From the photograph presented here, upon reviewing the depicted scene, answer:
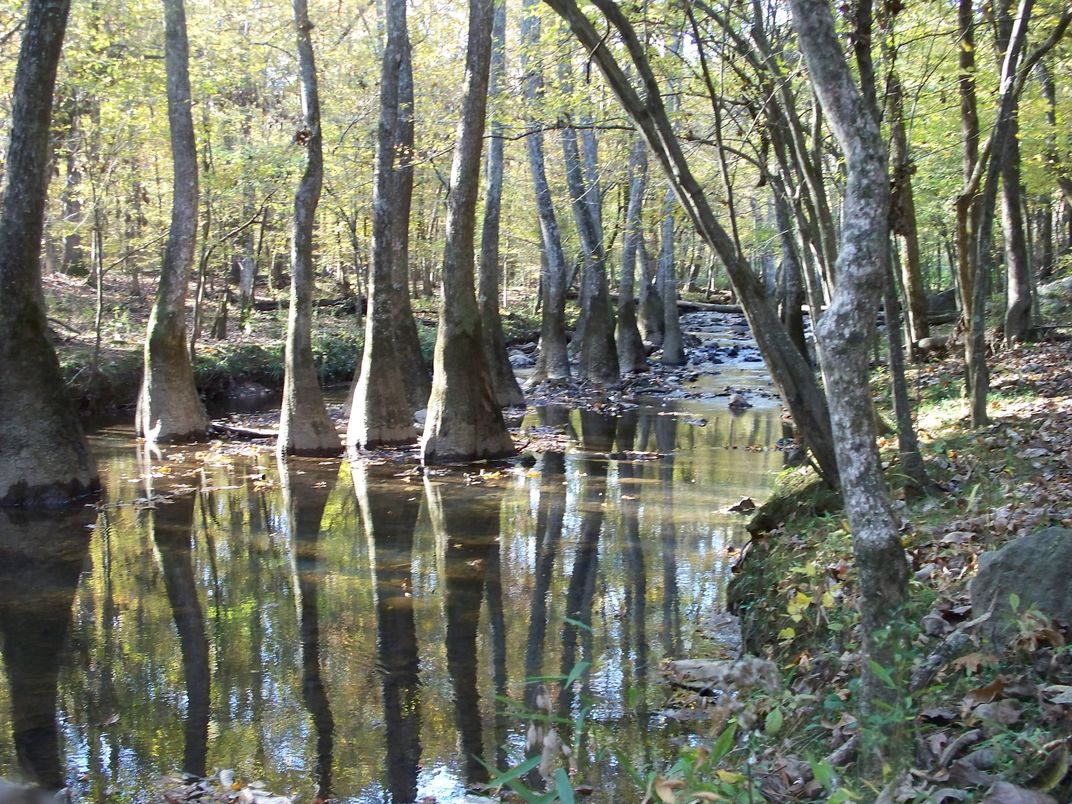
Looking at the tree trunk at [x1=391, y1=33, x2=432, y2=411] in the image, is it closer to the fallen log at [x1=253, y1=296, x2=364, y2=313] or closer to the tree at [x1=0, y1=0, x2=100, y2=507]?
the tree at [x1=0, y1=0, x2=100, y2=507]

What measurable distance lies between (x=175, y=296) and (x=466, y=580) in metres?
10.6

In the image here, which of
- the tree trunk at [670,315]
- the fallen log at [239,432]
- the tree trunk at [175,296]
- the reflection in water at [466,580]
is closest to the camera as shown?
the reflection in water at [466,580]

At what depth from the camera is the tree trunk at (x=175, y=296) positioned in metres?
16.9

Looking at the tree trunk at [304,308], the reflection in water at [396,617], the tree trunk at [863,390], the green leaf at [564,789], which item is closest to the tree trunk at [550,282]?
the tree trunk at [304,308]

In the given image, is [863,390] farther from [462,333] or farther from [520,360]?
[520,360]

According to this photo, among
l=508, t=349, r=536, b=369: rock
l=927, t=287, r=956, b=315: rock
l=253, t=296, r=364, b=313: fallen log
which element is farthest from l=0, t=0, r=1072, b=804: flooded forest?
l=253, t=296, r=364, b=313: fallen log

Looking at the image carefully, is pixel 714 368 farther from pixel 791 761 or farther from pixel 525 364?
pixel 791 761

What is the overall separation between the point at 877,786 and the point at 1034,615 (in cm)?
123

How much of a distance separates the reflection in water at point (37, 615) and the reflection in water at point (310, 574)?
141cm

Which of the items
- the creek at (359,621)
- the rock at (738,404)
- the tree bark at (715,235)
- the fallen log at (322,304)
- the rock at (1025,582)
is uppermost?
the fallen log at (322,304)

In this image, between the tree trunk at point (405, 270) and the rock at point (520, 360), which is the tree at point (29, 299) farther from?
the rock at point (520, 360)

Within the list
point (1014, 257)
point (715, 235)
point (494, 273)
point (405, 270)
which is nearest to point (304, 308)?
point (405, 270)

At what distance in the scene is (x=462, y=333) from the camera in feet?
47.9

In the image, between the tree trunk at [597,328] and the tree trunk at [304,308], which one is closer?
the tree trunk at [304,308]
